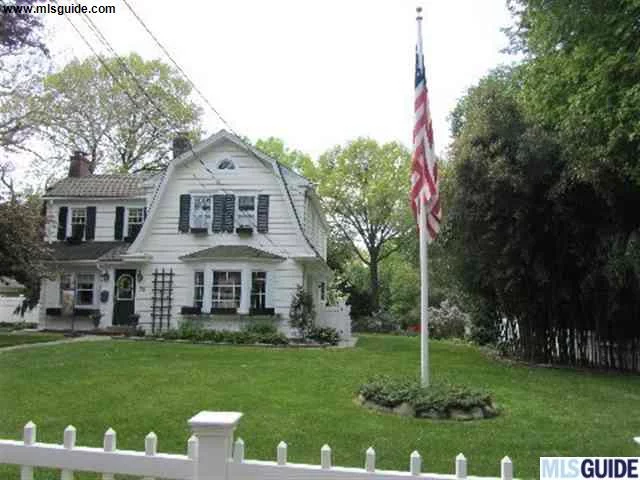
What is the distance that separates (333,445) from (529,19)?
962cm

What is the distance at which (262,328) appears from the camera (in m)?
17.5

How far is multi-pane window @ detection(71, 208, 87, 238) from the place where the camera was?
21594mm

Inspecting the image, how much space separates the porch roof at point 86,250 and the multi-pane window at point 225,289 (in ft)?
12.3

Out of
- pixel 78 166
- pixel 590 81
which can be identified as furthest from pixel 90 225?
pixel 590 81

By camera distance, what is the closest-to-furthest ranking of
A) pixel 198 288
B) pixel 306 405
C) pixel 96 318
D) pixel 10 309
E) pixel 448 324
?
1. pixel 306 405
2. pixel 198 288
3. pixel 96 318
4. pixel 448 324
5. pixel 10 309

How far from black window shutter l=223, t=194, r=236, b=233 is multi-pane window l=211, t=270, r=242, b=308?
1.49 m

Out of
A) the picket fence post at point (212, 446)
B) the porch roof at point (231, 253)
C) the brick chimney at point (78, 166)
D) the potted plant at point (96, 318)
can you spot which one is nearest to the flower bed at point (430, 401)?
the picket fence post at point (212, 446)

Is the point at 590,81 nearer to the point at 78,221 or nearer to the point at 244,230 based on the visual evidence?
the point at 244,230

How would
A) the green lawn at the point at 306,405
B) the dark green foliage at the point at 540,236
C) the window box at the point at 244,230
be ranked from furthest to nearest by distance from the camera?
the window box at the point at 244,230, the dark green foliage at the point at 540,236, the green lawn at the point at 306,405

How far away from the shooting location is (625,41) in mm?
9672

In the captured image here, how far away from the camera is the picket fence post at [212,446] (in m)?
2.98

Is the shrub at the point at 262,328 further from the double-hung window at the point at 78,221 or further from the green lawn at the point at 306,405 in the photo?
the double-hung window at the point at 78,221

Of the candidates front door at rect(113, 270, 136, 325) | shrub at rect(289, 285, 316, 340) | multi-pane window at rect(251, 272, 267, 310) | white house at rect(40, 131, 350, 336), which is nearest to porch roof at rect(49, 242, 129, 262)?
white house at rect(40, 131, 350, 336)

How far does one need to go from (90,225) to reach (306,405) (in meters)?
16.4
